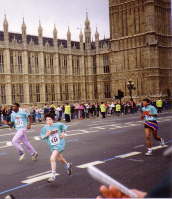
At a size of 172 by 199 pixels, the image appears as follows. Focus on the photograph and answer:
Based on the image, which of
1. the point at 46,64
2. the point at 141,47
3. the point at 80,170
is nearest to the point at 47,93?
the point at 46,64

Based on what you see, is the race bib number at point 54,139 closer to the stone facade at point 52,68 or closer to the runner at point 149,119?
the runner at point 149,119

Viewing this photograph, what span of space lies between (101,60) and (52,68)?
29.2 ft

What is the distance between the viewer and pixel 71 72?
50438 mm

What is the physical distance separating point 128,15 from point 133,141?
4039 centimetres

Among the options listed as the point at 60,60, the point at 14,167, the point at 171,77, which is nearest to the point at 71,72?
the point at 60,60

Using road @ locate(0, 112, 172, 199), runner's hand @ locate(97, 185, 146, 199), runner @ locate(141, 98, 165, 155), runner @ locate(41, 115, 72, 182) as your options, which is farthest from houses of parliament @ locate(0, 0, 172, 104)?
runner's hand @ locate(97, 185, 146, 199)

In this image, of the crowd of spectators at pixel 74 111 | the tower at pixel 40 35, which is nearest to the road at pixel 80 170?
the crowd of spectators at pixel 74 111

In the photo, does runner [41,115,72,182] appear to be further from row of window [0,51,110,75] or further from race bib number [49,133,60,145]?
row of window [0,51,110,75]

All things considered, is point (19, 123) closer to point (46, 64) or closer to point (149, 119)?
point (149, 119)

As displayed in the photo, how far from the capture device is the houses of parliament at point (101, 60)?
147ft

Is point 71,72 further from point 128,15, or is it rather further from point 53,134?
point 53,134

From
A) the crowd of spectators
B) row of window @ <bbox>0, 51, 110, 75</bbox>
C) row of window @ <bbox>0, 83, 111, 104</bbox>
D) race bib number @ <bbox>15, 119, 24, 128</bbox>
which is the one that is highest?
row of window @ <bbox>0, 51, 110, 75</bbox>

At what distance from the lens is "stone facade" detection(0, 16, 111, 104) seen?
4304 cm

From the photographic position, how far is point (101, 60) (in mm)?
53562
